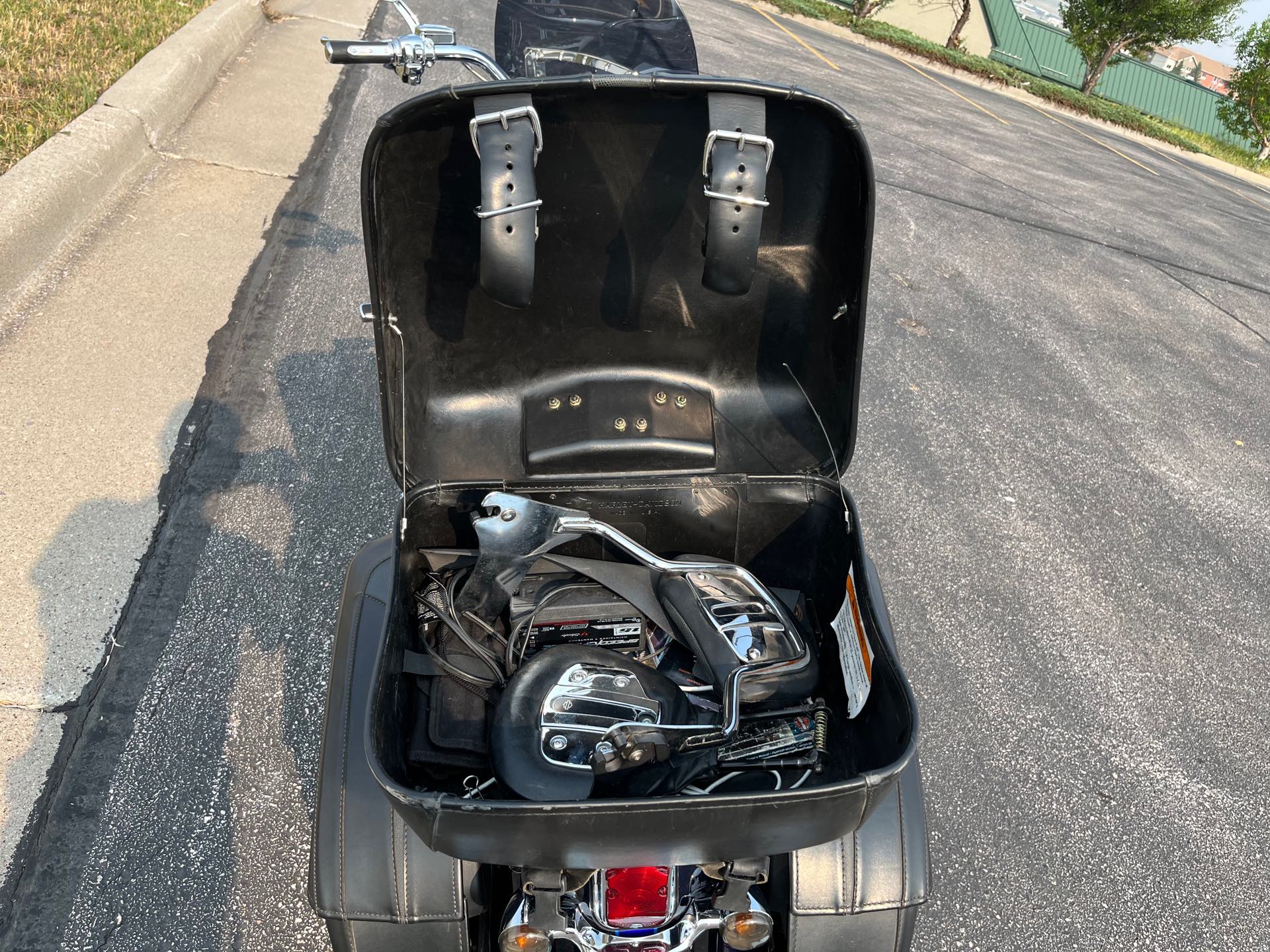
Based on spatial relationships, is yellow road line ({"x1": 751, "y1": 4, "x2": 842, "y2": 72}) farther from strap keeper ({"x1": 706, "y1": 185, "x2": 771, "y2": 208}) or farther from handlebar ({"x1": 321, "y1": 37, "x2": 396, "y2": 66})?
strap keeper ({"x1": 706, "y1": 185, "x2": 771, "y2": 208})

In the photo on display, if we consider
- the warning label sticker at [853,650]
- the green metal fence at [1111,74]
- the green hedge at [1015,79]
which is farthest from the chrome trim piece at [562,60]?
the green metal fence at [1111,74]

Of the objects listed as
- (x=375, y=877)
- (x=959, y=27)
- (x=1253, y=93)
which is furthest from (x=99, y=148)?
(x=1253, y=93)

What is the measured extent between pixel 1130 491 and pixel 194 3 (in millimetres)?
8741

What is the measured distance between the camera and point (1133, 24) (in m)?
20.1

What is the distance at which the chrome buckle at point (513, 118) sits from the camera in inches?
66.5

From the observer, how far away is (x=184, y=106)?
6.50 m

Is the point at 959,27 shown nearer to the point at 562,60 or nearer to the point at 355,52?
the point at 562,60

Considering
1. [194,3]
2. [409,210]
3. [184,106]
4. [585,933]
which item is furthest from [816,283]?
[194,3]

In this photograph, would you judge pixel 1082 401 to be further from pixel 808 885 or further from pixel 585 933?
pixel 585 933

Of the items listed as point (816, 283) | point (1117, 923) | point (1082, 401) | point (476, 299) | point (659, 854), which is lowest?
point (1117, 923)

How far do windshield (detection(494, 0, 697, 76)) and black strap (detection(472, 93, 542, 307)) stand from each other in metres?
2.64

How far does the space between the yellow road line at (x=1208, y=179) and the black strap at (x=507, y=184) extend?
14682 millimetres

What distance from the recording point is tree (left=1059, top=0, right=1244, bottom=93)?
1933 centimetres

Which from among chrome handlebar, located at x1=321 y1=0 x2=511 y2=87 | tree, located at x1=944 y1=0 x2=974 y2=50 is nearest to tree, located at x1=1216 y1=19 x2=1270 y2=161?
tree, located at x1=944 y1=0 x2=974 y2=50
